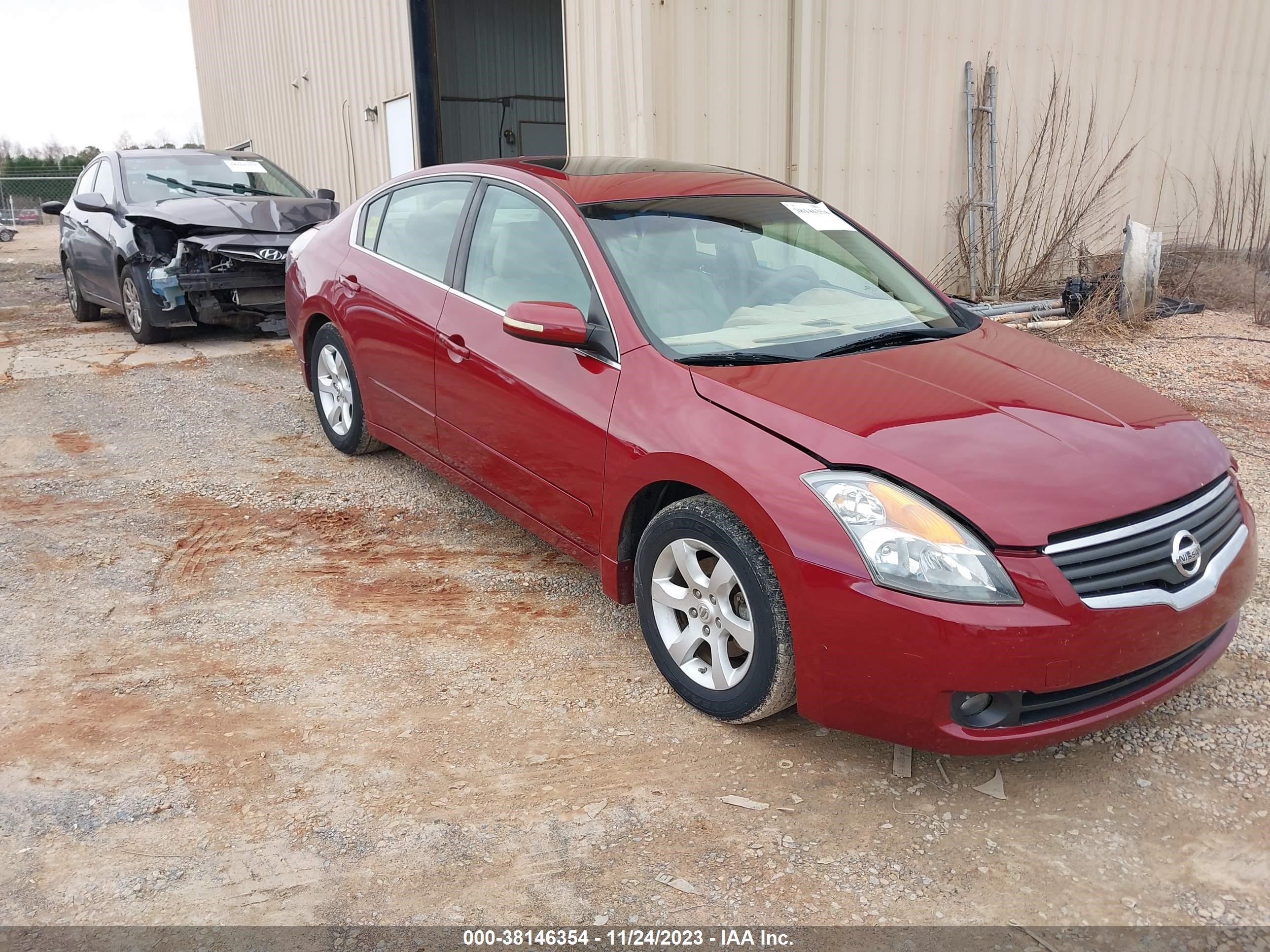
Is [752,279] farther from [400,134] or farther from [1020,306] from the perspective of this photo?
[400,134]

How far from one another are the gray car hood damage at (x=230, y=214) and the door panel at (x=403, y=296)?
→ 3.65 meters

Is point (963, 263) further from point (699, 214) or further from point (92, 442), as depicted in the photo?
point (92, 442)

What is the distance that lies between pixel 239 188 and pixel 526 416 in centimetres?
664

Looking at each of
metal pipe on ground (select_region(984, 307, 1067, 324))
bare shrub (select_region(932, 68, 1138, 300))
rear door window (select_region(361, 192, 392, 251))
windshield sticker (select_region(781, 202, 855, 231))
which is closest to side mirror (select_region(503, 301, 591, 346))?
windshield sticker (select_region(781, 202, 855, 231))

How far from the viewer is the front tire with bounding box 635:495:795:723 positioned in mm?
2691

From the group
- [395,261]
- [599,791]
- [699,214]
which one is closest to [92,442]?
[395,261]

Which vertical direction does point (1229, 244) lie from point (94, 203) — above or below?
below

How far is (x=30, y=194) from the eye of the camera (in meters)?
32.8

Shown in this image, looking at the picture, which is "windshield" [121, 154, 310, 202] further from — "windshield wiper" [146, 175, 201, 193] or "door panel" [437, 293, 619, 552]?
"door panel" [437, 293, 619, 552]

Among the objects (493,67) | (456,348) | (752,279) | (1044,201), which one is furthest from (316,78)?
(752,279)

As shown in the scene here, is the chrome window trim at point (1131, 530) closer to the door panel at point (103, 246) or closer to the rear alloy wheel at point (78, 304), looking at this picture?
the door panel at point (103, 246)

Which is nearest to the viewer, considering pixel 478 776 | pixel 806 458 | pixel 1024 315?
pixel 806 458

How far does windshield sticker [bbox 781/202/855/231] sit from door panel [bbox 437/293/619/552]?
1325 mm

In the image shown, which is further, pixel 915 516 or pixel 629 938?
pixel 915 516
